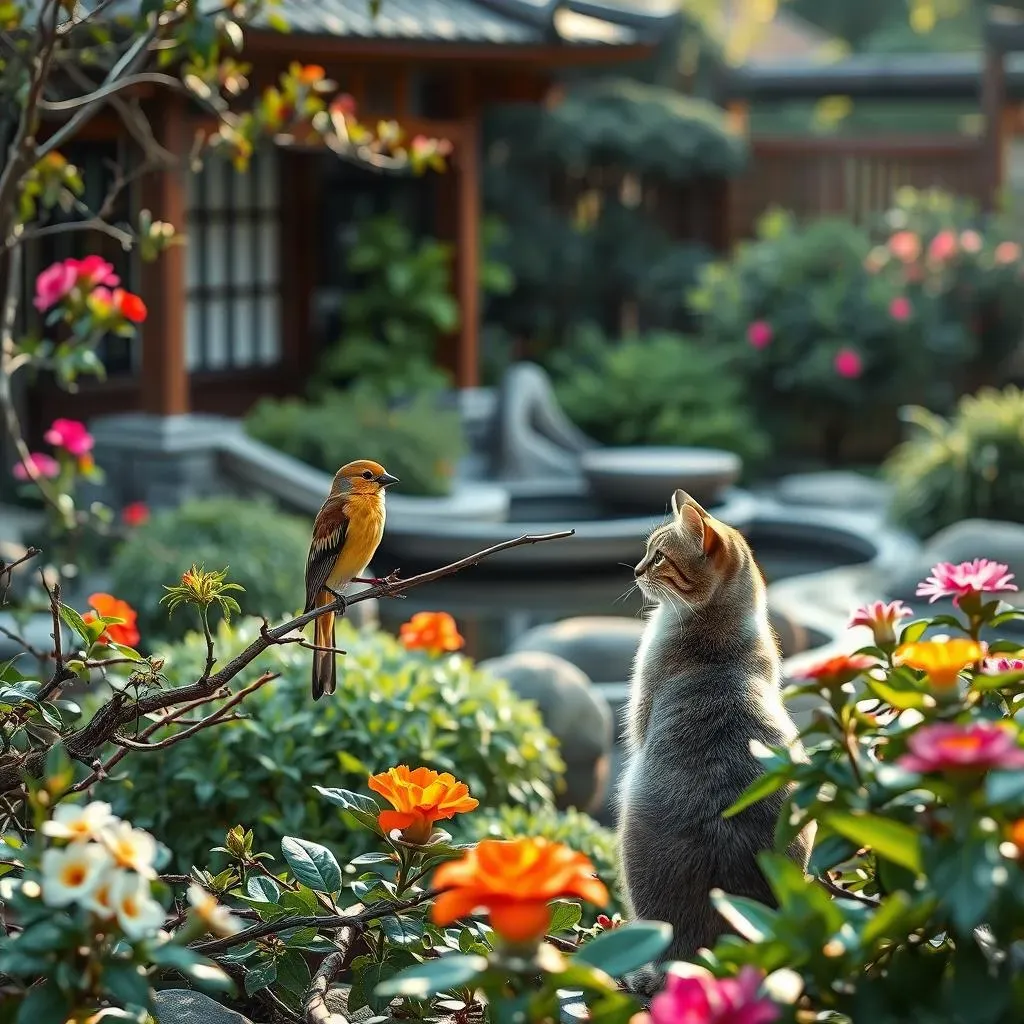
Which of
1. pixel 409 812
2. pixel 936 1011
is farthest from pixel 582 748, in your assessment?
pixel 936 1011

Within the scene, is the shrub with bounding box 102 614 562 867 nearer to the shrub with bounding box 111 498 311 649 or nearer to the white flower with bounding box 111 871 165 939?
the white flower with bounding box 111 871 165 939

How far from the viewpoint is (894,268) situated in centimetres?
1490

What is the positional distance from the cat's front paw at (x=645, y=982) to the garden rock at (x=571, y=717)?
2.93 meters

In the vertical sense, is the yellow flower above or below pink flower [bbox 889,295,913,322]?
below

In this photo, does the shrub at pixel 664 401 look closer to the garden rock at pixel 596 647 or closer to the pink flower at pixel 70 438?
the garden rock at pixel 596 647

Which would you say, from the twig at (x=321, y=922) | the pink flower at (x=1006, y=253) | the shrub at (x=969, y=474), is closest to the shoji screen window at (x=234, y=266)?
the shrub at (x=969, y=474)

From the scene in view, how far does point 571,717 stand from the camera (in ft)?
19.6

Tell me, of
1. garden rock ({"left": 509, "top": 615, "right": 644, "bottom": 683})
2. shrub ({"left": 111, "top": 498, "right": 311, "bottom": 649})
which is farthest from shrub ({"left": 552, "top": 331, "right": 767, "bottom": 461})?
garden rock ({"left": 509, "top": 615, "right": 644, "bottom": 683})

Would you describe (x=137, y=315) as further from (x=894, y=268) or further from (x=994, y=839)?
(x=894, y=268)

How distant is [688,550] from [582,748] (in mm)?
2994

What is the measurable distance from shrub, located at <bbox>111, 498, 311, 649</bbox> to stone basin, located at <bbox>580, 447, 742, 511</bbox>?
3.17m

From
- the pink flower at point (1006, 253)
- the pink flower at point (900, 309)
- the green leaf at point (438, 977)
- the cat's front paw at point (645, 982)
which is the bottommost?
the cat's front paw at point (645, 982)

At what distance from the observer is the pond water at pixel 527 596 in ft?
32.3

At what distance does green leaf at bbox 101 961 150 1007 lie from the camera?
2006 mm
